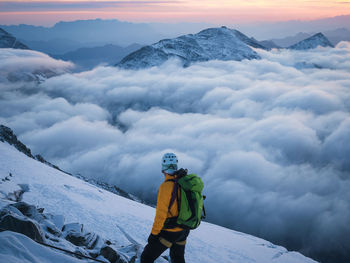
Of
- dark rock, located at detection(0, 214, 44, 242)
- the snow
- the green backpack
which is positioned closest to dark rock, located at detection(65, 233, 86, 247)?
dark rock, located at detection(0, 214, 44, 242)

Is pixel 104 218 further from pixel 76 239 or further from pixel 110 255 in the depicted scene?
pixel 110 255

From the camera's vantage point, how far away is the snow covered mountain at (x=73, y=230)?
442 centimetres

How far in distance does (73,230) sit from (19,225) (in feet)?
7.48

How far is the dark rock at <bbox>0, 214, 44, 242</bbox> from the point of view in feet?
16.6

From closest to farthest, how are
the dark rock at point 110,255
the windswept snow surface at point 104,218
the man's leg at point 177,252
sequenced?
the man's leg at point 177,252 → the dark rock at point 110,255 → the windswept snow surface at point 104,218

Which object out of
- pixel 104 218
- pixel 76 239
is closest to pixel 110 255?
pixel 76 239

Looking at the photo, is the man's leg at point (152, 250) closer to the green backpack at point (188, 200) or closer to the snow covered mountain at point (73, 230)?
the green backpack at point (188, 200)

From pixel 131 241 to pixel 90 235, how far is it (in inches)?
98.6

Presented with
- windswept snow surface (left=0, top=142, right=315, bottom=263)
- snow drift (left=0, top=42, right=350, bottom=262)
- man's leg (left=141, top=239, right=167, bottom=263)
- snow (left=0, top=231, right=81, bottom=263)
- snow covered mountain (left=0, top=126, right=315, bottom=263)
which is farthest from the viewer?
snow drift (left=0, top=42, right=350, bottom=262)

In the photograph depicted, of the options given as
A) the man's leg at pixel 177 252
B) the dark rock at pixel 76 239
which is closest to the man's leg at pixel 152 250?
the man's leg at pixel 177 252

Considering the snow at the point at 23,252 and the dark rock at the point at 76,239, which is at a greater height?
the snow at the point at 23,252

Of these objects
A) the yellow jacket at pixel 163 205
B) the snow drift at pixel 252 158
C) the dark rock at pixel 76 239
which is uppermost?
the yellow jacket at pixel 163 205

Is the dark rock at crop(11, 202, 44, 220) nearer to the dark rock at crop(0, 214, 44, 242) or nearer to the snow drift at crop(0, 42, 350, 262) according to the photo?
the dark rock at crop(0, 214, 44, 242)

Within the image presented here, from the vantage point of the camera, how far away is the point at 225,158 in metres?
123
